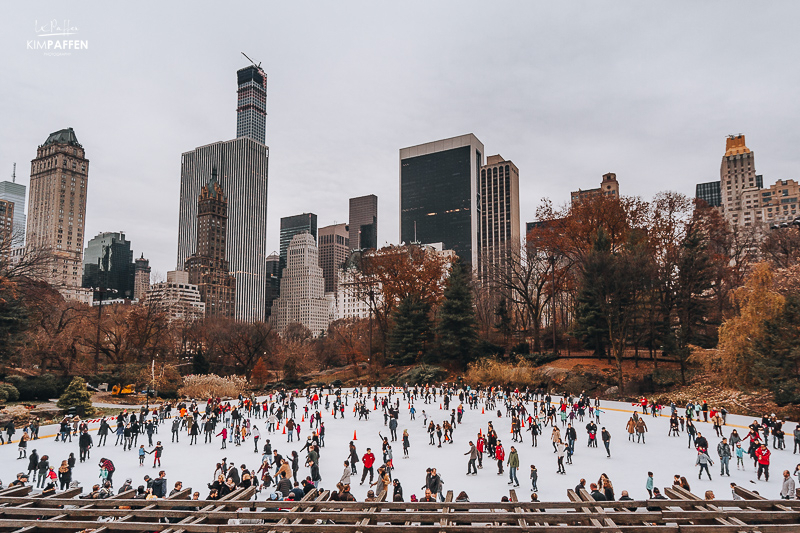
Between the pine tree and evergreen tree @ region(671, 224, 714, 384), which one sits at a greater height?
evergreen tree @ region(671, 224, 714, 384)

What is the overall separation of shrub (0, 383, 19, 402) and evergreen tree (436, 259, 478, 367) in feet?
115

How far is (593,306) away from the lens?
4553cm

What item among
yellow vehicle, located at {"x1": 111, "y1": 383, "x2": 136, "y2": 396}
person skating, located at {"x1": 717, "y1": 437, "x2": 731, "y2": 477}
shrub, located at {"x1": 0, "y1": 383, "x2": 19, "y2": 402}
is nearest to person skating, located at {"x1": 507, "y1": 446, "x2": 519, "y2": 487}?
person skating, located at {"x1": 717, "y1": 437, "x2": 731, "y2": 477}

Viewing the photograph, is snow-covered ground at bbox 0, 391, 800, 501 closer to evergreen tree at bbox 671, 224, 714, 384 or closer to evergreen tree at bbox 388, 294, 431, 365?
evergreen tree at bbox 671, 224, 714, 384

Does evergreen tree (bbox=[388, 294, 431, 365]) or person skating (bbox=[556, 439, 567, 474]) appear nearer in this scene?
person skating (bbox=[556, 439, 567, 474])

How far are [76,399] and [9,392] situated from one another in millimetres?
7079

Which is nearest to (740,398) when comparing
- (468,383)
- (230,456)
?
(468,383)

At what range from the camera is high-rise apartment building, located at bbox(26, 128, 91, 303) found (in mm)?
164500

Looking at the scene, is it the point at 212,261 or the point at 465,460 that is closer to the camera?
the point at 465,460

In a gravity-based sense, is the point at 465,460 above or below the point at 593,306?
below

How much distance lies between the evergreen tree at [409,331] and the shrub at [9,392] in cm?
3266

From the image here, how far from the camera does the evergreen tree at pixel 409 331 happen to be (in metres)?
54.0

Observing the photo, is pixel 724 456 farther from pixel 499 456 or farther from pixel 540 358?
pixel 540 358

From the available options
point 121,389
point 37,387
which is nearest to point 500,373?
point 121,389
